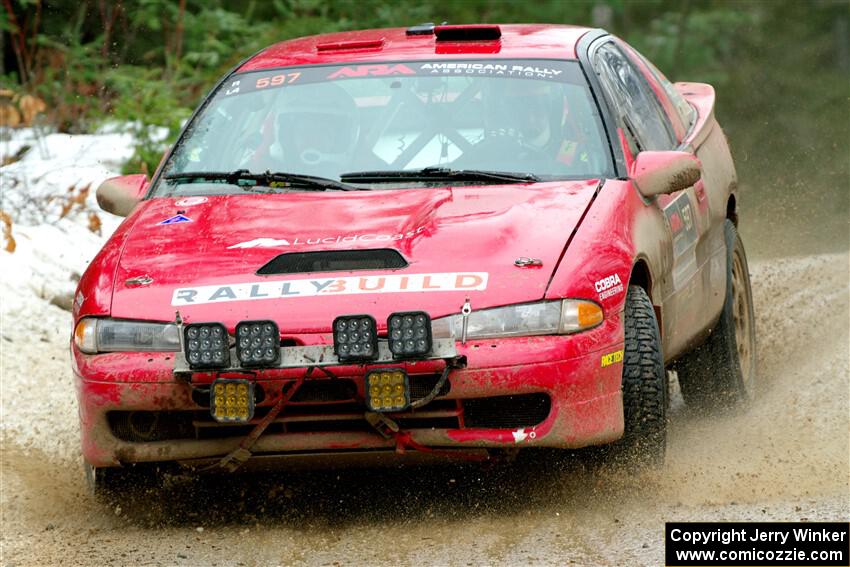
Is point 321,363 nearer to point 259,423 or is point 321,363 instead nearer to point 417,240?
point 259,423

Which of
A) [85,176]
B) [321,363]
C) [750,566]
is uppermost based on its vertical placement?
[321,363]

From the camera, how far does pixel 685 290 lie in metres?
6.47

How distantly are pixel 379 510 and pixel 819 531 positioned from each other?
154 centimetres

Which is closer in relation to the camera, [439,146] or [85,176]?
[439,146]

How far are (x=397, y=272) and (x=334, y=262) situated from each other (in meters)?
0.25

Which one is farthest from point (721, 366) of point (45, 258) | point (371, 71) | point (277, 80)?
point (45, 258)

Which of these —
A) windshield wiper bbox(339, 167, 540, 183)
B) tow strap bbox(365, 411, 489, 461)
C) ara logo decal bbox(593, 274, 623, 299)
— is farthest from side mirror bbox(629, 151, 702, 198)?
tow strap bbox(365, 411, 489, 461)

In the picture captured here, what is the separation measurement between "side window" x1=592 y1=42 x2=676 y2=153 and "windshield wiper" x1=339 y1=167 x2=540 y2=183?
589 mm

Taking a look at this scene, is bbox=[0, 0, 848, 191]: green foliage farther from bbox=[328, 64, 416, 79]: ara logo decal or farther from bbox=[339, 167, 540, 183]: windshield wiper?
bbox=[339, 167, 540, 183]: windshield wiper

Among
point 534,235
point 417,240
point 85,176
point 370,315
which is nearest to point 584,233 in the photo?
point 534,235

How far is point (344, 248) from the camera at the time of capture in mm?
5371

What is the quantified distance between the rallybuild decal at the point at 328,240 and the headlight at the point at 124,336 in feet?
1.52

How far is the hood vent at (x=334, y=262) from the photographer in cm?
528

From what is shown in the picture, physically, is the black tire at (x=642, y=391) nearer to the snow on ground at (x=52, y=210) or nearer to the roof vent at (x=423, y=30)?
the roof vent at (x=423, y=30)
